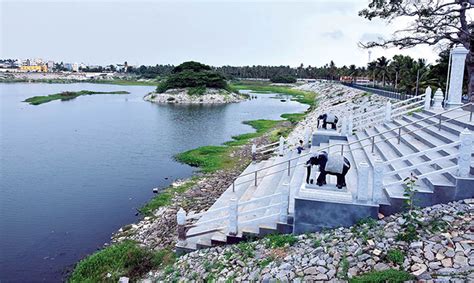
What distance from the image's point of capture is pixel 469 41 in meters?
21.7

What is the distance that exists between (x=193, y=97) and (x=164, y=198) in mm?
69980

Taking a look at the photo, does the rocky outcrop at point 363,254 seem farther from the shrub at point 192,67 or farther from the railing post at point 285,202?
the shrub at point 192,67

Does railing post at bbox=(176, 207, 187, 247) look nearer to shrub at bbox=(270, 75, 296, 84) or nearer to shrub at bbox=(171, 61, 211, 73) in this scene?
shrub at bbox=(171, 61, 211, 73)

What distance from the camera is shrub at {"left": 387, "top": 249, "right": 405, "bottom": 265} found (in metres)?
6.85

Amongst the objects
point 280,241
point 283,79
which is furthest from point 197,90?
point 280,241

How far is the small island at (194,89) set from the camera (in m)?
85.9

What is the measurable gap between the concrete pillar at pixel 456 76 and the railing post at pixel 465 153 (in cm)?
872

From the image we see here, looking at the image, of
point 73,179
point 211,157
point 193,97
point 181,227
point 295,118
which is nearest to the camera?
point 181,227

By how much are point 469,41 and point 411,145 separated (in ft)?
46.6

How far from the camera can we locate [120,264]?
10977mm

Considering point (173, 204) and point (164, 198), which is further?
point (164, 198)

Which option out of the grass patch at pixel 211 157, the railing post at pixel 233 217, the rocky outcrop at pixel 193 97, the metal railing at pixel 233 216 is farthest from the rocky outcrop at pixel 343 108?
the rocky outcrop at pixel 193 97

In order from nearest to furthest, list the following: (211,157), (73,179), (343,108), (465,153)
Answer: (465,153), (73,179), (211,157), (343,108)

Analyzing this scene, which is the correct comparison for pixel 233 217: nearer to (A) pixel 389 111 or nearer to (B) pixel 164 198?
(B) pixel 164 198
